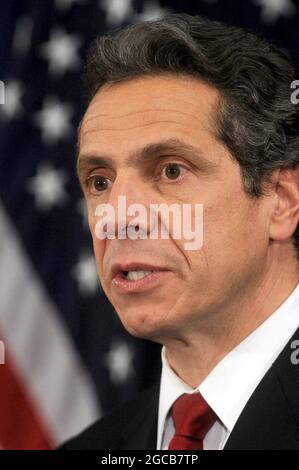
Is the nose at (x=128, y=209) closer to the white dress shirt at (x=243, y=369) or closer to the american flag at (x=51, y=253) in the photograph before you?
the white dress shirt at (x=243, y=369)

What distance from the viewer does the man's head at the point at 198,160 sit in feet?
3.93

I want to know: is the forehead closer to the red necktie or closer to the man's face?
the man's face

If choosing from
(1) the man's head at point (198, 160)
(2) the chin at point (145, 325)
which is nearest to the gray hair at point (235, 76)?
(1) the man's head at point (198, 160)

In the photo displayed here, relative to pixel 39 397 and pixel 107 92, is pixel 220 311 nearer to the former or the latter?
pixel 107 92

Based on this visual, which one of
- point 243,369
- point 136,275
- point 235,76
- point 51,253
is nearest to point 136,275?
point 136,275

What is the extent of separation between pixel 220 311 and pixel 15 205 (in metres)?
0.65

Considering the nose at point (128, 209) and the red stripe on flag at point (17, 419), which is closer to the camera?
the nose at point (128, 209)

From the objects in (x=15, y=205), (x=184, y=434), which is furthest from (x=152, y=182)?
(x=15, y=205)

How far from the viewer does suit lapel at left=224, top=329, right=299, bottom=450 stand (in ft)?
3.70

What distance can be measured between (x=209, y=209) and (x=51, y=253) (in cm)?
59

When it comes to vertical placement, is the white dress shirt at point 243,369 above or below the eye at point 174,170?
below

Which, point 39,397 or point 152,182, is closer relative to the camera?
point 152,182

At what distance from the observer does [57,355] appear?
1686 mm

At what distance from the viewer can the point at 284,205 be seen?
125cm
